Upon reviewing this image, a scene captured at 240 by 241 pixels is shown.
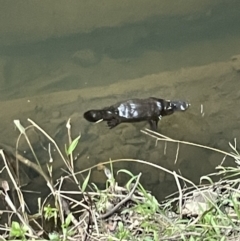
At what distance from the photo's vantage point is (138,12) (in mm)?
3059

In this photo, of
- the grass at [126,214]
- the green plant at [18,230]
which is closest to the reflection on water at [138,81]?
the grass at [126,214]

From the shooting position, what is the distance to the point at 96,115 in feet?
8.33

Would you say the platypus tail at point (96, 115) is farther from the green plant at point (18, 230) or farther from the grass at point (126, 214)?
the green plant at point (18, 230)

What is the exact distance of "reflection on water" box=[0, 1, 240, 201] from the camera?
245cm

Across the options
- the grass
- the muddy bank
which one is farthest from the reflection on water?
the grass

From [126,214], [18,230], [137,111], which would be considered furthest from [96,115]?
[18,230]

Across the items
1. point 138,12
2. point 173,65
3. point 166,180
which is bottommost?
point 166,180

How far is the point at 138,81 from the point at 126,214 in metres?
0.95

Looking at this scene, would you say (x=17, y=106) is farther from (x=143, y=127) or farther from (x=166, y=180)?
(x=166, y=180)

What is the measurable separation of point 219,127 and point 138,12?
95 cm

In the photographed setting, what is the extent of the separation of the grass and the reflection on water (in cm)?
30

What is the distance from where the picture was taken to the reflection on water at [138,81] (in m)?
2.45

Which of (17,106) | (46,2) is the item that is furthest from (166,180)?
(46,2)

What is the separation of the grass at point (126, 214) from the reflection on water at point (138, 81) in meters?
0.30
